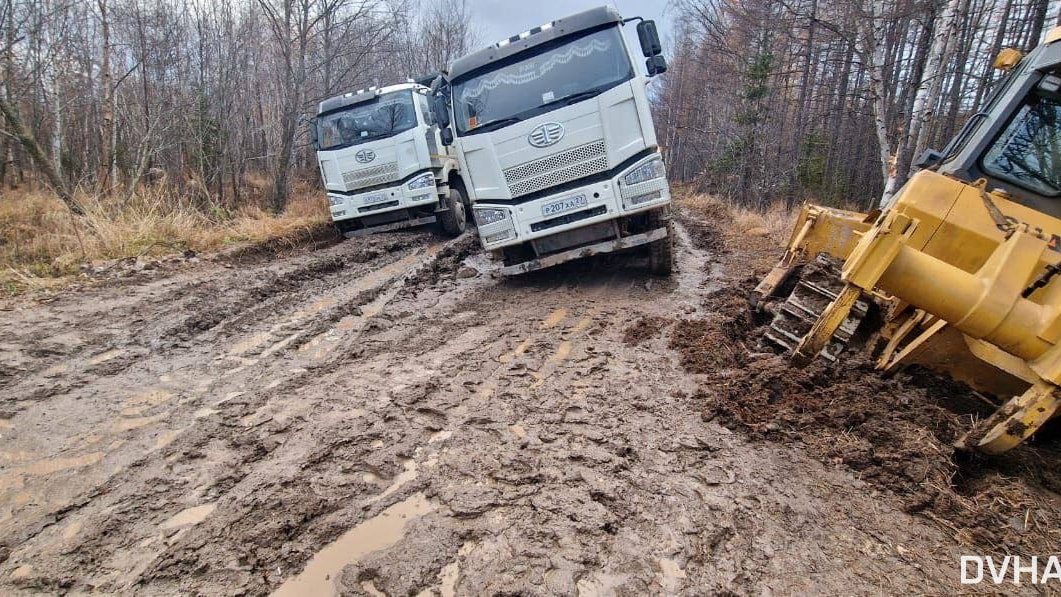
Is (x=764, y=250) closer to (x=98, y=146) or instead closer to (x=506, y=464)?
(x=506, y=464)

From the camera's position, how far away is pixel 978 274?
2.39 metres

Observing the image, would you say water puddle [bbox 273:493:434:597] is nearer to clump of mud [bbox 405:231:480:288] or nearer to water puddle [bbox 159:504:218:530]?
water puddle [bbox 159:504:218:530]

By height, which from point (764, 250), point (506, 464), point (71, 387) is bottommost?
point (764, 250)

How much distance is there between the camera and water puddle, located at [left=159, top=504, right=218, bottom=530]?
7.33 feet

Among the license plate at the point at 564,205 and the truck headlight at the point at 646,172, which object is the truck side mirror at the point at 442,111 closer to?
A: the license plate at the point at 564,205

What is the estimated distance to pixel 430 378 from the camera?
3.64m

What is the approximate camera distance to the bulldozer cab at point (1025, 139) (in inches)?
125

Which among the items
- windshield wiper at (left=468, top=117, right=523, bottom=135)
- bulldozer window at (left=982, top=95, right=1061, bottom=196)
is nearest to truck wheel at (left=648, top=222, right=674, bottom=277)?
windshield wiper at (left=468, top=117, right=523, bottom=135)

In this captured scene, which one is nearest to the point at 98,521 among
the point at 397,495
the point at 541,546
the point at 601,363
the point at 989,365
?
the point at 397,495

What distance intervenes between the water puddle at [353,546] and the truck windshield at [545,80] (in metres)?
4.33

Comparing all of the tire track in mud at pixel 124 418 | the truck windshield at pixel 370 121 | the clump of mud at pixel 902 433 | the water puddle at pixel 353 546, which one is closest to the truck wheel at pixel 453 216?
the truck windshield at pixel 370 121

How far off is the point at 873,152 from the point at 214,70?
24898mm

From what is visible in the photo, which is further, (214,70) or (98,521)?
(214,70)

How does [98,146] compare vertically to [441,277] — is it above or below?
above
